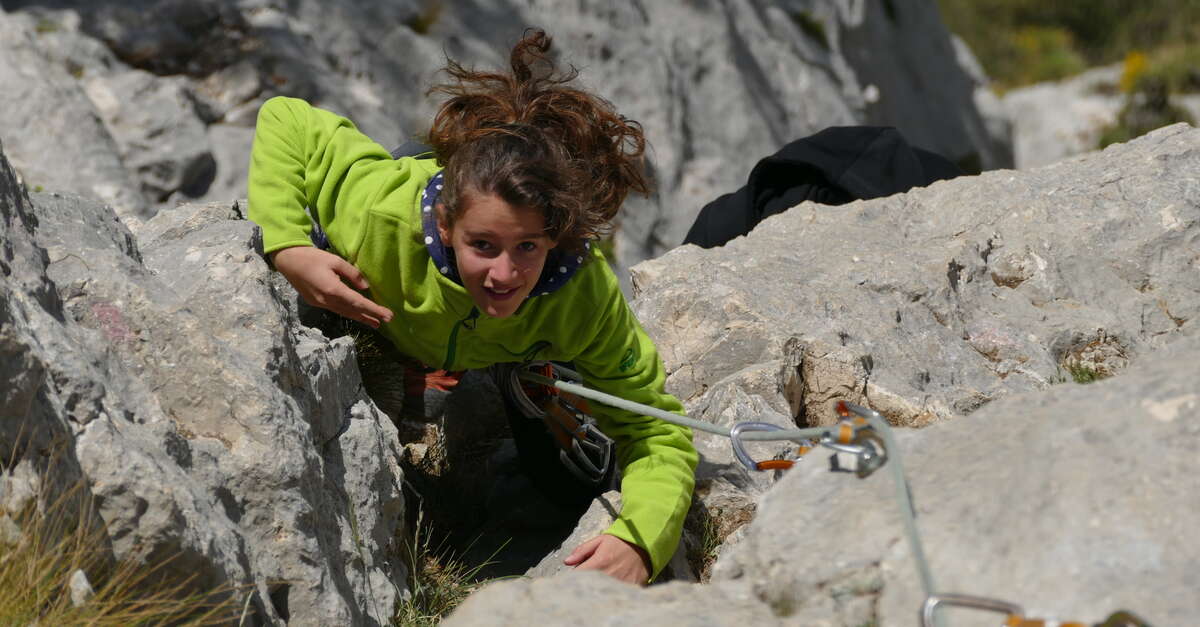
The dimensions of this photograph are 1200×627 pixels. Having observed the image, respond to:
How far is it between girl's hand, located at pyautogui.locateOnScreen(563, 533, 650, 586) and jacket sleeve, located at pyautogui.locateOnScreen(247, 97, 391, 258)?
1.11 metres

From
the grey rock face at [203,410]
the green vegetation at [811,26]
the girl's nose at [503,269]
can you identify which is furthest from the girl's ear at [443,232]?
the green vegetation at [811,26]

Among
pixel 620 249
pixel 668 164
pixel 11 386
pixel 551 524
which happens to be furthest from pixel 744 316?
pixel 668 164

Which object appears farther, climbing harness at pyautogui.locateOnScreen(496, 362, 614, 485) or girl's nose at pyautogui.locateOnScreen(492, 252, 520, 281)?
climbing harness at pyautogui.locateOnScreen(496, 362, 614, 485)

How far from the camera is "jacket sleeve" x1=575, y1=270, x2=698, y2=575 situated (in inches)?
123

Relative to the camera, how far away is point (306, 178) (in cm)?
352

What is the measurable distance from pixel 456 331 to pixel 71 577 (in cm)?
160

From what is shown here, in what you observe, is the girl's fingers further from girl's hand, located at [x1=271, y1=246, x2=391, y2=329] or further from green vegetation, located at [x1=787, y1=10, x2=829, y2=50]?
green vegetation, located at [x1=787, y1=10, x2=829, y2=50]

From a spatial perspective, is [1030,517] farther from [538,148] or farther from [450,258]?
[450,258]

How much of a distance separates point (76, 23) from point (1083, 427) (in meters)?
6.29

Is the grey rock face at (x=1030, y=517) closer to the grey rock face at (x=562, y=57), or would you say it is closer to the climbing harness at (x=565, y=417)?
the climbing harness at (x=565, y=417)

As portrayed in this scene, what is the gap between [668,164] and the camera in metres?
8.45

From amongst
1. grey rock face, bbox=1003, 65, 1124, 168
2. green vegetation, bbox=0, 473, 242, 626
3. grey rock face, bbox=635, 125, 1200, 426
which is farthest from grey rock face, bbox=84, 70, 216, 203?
grey rock face, bbox=1003, 65, 1124, 168

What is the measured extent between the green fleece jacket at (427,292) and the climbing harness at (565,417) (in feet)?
0.29

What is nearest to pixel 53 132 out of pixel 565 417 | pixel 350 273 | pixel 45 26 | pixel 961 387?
pixel 45 26
